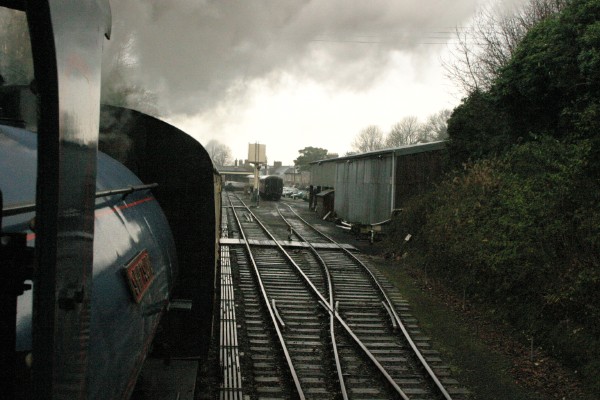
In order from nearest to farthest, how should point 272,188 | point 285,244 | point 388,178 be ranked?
point 285,244
point 388,178
point 272,188

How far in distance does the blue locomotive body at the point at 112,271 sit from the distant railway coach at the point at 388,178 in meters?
17.2

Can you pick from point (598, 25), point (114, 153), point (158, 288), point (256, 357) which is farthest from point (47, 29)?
point (598, 25)

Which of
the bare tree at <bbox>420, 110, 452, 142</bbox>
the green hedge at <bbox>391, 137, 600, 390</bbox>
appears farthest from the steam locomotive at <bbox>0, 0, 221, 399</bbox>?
the bare tree at <bbox>420, 110, 452, 142</bbox>

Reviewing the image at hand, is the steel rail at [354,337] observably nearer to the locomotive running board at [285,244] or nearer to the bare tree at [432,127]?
the locomotive running board at [285,244]

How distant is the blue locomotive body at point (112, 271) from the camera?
172 centimetres

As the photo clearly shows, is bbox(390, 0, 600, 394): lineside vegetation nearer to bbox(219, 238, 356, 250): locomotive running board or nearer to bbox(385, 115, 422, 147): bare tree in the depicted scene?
bbox(219, 238, 356, 250): locomotive running board

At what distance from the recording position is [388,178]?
20438 millimetres

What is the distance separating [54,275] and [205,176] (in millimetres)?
3532

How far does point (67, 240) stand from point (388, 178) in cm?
1953

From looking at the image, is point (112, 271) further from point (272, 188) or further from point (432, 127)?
point (432, 127)

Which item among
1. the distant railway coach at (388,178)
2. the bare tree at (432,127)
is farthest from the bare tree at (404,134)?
the distant railway coach at (388,178)

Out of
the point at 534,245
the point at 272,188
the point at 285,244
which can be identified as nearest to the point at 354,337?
the point at 534,245

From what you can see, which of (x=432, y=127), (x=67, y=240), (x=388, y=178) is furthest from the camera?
(x=432, y=127)

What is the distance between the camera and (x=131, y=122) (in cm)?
439
